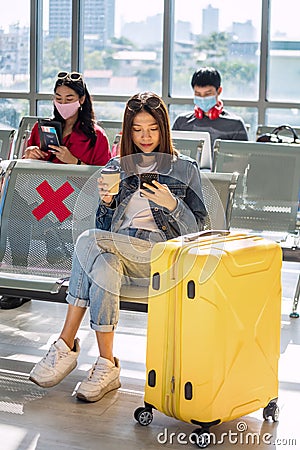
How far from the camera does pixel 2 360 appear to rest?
12.4 ft

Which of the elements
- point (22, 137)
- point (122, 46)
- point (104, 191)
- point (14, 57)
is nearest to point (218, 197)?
point (104, 191)

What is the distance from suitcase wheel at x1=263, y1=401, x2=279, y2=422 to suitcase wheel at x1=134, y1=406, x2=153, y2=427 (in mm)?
411

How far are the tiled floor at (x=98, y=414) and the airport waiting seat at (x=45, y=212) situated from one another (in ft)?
1.32

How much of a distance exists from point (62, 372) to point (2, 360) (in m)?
0.52

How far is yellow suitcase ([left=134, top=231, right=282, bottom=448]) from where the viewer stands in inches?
113

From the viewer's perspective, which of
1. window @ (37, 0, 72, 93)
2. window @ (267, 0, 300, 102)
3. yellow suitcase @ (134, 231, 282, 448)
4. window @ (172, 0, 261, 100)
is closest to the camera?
yellow suitcase @ (134, 231, 282, 448)

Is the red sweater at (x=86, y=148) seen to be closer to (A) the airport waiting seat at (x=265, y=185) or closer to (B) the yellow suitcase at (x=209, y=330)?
(A) the airport waiting seat at (x=265, y=185)

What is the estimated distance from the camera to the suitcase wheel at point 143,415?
3.06 m

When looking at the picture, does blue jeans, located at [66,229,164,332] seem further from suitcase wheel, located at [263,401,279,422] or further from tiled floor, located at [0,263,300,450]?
suitcase wheel, located at [263,401,279,422]

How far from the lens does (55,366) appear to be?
3346mm

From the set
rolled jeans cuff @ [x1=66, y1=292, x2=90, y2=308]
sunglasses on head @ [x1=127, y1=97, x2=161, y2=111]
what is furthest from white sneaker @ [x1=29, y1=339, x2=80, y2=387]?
sunglasses on head @ [x1=127, y1=97, x2=161, y2=111]

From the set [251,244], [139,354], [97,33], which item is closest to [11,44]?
[97,33]

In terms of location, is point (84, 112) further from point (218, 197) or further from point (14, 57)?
point (14, 57)

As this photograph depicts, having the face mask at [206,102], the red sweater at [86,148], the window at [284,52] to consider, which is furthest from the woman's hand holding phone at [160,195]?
the window at [284,52]
